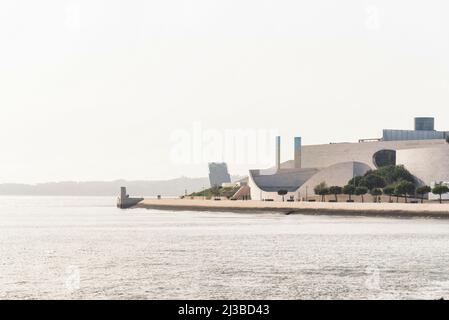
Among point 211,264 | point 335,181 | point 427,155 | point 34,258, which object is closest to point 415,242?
point 211,264

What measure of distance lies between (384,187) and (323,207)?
23714 millimetres

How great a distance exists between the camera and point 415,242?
202ft

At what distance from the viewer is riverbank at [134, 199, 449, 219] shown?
119188 mm

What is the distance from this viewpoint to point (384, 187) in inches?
6319

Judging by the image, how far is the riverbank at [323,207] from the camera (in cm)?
11919

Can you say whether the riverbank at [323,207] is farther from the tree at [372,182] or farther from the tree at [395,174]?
the tree at [395,174]

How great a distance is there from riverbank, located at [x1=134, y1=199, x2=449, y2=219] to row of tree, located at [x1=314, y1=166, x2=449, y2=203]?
1002 cm

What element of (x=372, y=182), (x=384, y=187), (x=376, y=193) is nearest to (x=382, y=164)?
(x=384, y=187)

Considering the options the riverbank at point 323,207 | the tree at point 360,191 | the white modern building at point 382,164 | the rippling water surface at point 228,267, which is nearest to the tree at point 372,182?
the tree at point 360,191
